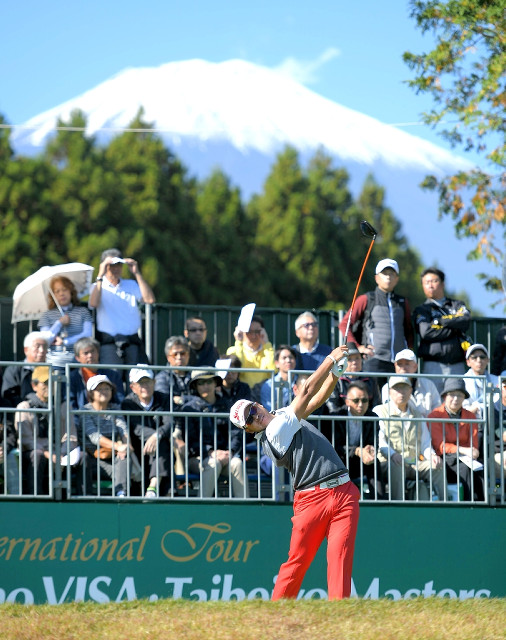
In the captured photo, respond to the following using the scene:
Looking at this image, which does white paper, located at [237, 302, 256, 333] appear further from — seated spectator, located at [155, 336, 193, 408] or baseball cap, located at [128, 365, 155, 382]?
baseball cap, located at [128, 365, 155, 382]

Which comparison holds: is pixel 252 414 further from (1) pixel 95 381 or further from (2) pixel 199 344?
(2) pixel 199 344

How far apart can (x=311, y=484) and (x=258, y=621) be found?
1.27 m

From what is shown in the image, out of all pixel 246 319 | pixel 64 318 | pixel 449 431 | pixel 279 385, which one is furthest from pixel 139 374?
pixel 449 431

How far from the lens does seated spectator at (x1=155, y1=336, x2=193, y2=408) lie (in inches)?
409

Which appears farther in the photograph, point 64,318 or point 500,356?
point 500,356

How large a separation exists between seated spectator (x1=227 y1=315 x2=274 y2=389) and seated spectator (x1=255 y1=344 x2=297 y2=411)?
0.44m

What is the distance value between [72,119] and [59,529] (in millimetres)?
33710

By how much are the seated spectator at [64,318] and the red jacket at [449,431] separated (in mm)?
3759

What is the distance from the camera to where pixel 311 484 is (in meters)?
8.29

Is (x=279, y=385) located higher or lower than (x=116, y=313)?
lower

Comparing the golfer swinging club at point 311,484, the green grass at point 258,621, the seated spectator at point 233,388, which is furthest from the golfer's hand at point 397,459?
the green grass at point 258,621

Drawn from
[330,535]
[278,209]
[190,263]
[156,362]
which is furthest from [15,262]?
[330,535]

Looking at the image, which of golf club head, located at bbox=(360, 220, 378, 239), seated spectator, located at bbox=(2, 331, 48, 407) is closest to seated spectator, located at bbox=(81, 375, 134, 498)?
seated spectator, located at bbox=(2, 331, 48, 407)

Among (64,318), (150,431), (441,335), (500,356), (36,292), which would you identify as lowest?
(150,431)
